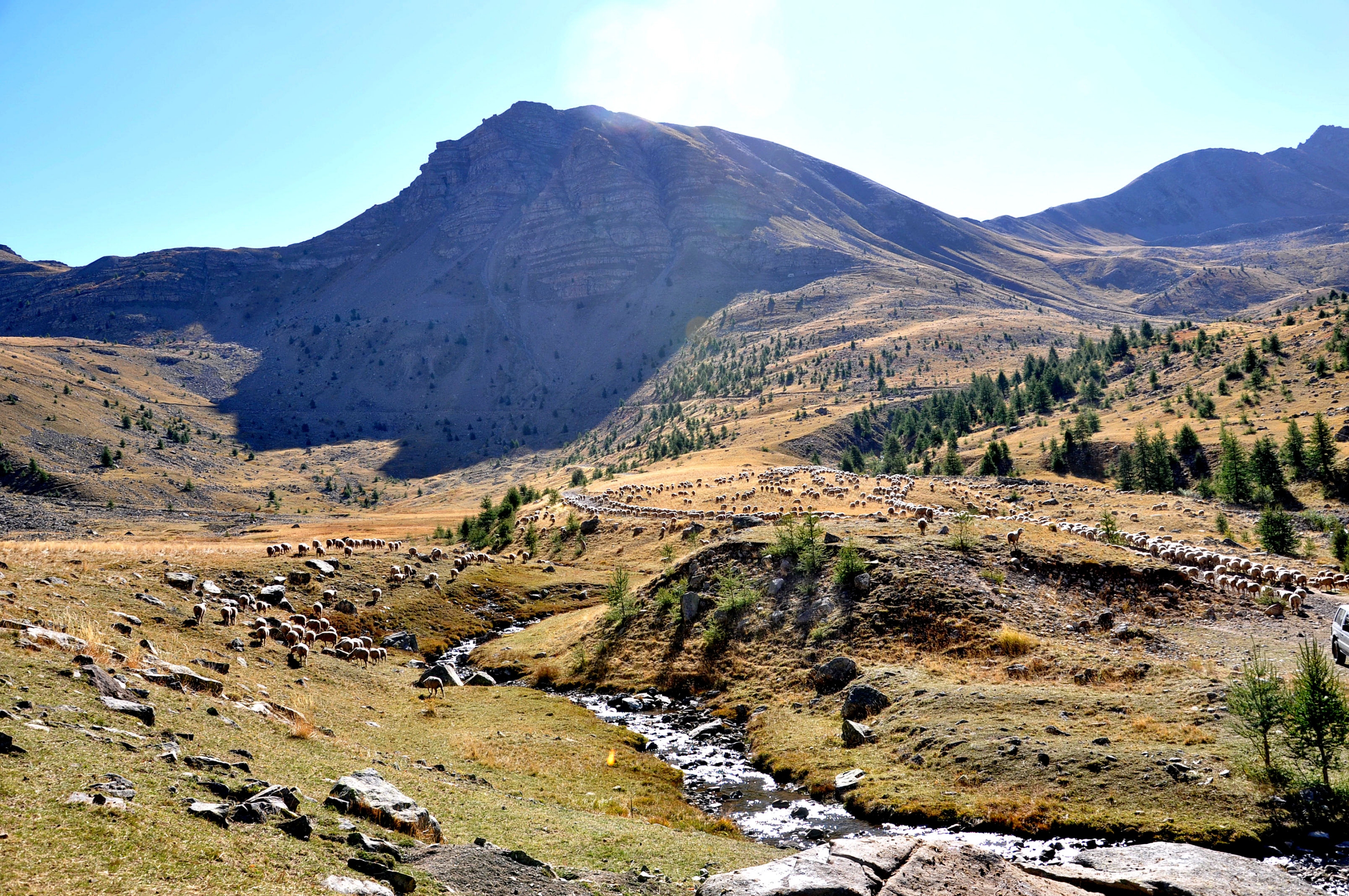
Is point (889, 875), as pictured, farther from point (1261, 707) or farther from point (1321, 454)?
point (1321, 454)

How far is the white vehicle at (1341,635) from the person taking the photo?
23.5 meters

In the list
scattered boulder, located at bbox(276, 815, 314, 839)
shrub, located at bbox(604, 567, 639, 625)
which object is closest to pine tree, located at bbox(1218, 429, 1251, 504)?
shrub, located at bbox(604, 567, 639, 625)

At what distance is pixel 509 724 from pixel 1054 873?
75.9 feet

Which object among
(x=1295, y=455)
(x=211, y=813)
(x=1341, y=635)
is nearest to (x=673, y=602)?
(x=1341, y=635)

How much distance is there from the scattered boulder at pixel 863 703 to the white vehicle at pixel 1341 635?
49.8 feet

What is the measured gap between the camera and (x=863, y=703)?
28.4 metres

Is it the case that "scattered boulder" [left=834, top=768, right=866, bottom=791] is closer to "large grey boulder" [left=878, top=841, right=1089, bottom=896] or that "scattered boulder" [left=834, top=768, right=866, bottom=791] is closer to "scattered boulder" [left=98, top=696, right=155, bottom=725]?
"large grey boulder" [left=878, top=841, right=1089, bottom=896]

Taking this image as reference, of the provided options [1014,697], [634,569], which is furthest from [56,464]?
[1014,697]

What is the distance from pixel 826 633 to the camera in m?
35.1

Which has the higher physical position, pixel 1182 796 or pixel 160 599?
pixel 160 599

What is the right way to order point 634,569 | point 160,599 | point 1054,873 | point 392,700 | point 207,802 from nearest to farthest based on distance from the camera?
point 207,802 → point 1054,873 → point 392,700 → point 160,599 → point 634,569

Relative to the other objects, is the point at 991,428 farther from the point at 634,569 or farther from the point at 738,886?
the point at 738,886

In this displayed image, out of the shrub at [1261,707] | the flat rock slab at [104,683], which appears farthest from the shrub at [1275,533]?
the flat rock slab at [104,683]

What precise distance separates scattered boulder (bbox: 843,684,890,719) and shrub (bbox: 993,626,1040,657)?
21.7 ft
